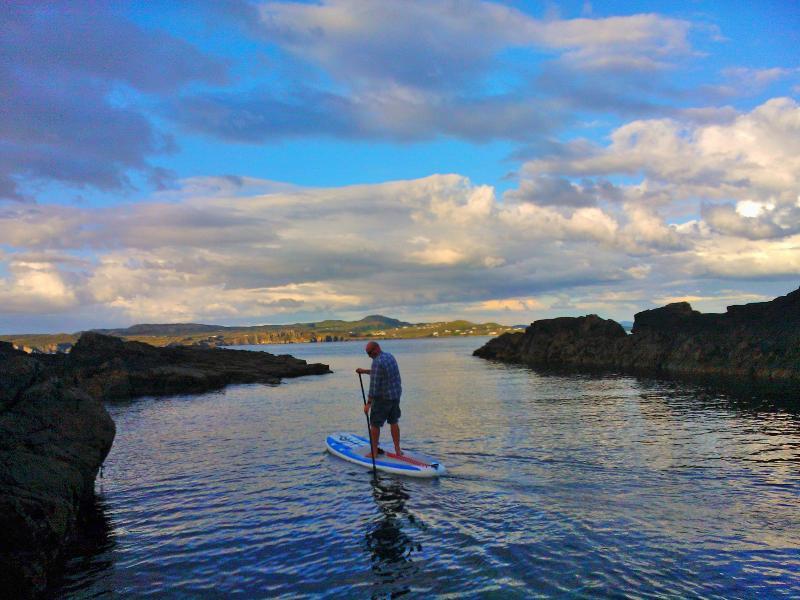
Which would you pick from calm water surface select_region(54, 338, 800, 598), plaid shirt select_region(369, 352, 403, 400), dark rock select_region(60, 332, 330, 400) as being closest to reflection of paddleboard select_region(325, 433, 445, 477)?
calm water surface select_region(54, 338, 800, 598)

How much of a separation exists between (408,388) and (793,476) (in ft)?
159

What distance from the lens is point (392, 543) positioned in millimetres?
14555

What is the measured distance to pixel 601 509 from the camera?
1644 centimetres

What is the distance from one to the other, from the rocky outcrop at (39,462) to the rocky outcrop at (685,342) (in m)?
61.4

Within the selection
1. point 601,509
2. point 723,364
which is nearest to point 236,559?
point 601,509

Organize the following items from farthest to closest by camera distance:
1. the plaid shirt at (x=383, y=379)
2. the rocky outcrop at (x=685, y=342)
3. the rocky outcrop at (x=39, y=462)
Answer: the rocky outcrop at (x=685, y=342) → the plaid shirt at (x=383, y=379) → the rocky outcrop at (x=39, y=462)

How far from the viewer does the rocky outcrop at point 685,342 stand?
61500 millimetres

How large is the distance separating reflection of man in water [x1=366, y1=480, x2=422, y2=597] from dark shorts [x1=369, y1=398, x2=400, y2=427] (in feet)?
12.5

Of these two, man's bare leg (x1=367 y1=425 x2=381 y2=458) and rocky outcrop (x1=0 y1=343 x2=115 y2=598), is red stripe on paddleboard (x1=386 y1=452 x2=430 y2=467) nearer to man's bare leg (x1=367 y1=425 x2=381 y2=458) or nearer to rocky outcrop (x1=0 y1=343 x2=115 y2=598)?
man's bare leg (x1=367 y1=425 x2=381 y2=458)

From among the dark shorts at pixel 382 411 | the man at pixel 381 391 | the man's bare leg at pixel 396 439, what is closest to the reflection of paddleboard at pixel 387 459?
the man's bare leg at pixel 396 439

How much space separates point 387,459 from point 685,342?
66.6m

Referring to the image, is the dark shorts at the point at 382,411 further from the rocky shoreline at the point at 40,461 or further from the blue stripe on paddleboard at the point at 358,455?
the rocky shoreline at the point at 40,461

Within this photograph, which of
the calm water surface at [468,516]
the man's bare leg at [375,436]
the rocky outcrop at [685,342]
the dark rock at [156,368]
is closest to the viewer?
→ the calm water surface at [468,516]

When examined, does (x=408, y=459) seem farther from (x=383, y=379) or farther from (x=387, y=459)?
(x=383, y=379)
